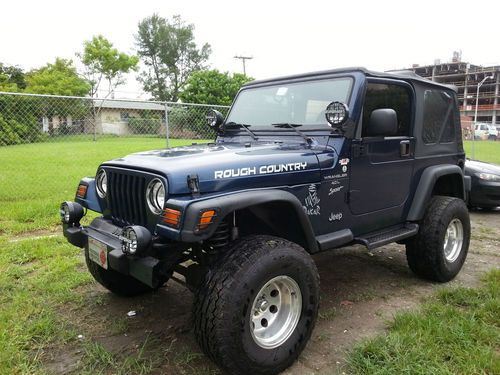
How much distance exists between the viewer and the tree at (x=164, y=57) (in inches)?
2373

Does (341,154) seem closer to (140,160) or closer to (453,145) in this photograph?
(140,160)

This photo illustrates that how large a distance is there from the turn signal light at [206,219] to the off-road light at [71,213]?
4.38 feet

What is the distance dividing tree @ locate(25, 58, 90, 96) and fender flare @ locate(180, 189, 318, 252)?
126 feet

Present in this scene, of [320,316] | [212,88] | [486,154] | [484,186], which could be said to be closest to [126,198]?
[320,316]

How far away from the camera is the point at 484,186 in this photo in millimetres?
7316

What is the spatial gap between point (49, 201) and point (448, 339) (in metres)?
6.41

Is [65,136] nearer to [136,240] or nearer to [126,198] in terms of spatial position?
[126,198]

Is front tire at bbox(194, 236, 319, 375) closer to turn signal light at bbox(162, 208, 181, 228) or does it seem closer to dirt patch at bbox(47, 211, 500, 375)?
dirt patch at bbox(47, 211, 500, 375)

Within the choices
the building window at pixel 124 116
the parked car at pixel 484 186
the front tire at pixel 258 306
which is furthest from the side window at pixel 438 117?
the building window at pixel 124 116

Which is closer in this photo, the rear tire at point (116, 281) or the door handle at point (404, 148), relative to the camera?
the rear tire at point (116, 281)

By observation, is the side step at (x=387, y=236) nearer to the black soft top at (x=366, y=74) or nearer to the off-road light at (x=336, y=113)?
the off-road light at (x=336, y=113)

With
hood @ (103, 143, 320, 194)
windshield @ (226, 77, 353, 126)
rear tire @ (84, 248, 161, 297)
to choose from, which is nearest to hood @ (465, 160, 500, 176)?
windshield @ (226, 77, 353, 126)

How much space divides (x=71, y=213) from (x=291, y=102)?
6.70ft

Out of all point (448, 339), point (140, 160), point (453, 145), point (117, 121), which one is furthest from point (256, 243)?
point (117, 121)
